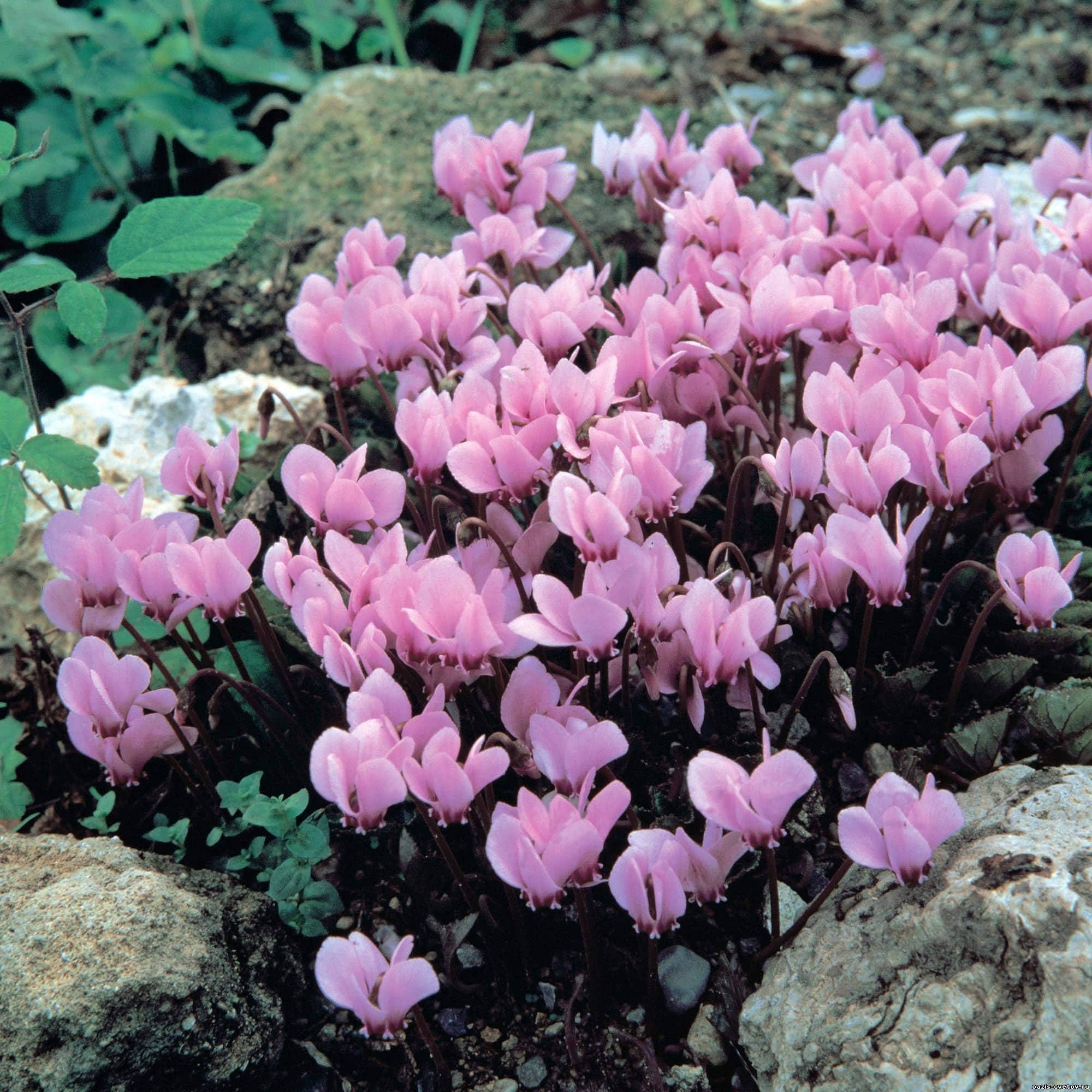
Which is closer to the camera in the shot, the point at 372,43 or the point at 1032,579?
the point at 1032,579

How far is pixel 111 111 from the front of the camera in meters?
3.73

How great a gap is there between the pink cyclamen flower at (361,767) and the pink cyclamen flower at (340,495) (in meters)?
0.41

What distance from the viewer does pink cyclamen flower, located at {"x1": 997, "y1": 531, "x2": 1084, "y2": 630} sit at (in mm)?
1451

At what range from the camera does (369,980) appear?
1279mm

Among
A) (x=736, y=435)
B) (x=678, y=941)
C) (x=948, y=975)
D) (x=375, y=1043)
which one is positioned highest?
(x=736, y=435)

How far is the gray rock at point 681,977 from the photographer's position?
1566 millimetres

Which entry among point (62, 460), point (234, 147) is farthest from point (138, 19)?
point (62, 460)

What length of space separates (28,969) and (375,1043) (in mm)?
493

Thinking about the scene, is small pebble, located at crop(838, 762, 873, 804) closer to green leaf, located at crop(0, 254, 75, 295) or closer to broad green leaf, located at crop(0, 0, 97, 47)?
green leaf, located at crop(0, 254, 75, 295)

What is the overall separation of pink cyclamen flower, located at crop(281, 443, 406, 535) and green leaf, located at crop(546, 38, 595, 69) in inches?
120

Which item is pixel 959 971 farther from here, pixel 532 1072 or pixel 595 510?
pixel 595 510

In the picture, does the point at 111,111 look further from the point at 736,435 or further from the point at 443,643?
the point at 443,643

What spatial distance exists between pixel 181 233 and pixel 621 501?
3.14 feet

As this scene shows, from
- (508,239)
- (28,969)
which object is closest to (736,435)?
(508,239)
